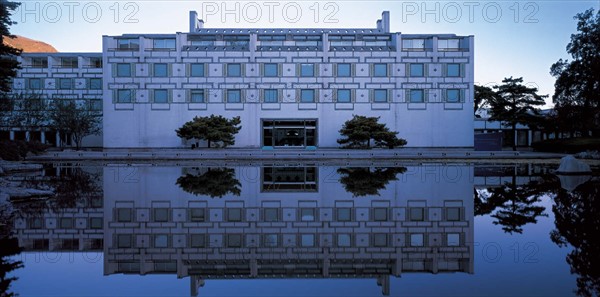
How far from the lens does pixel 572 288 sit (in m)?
6.29

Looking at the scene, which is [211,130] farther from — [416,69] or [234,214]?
[234,214]

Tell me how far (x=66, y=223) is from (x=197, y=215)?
110 inches

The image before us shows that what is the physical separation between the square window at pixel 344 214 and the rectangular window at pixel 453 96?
44.3 metres

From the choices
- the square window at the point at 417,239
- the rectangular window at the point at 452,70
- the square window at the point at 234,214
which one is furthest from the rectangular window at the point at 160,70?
the square window at the point at 417,239

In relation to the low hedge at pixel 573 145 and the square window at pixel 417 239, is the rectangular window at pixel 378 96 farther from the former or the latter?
the square window at pixel 417 239

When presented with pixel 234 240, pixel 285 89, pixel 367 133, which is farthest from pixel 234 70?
pixel 234 240

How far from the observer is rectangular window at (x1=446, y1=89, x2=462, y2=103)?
53.9 meters

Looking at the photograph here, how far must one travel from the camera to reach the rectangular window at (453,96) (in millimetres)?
53906

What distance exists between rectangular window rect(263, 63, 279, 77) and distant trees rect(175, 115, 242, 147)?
20.8 feet

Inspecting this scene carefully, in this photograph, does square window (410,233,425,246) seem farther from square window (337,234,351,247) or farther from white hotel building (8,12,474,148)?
white hotel building (8,12,474,148)

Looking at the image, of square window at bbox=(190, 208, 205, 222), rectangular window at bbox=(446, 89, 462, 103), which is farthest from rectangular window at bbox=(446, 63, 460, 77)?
square window at bbox=(190, 208, 205, 222)

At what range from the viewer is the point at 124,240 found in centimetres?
944

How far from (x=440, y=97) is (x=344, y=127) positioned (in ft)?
35.5

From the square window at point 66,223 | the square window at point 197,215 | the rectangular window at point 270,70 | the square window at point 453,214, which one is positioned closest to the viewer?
the square window at point 66,223
